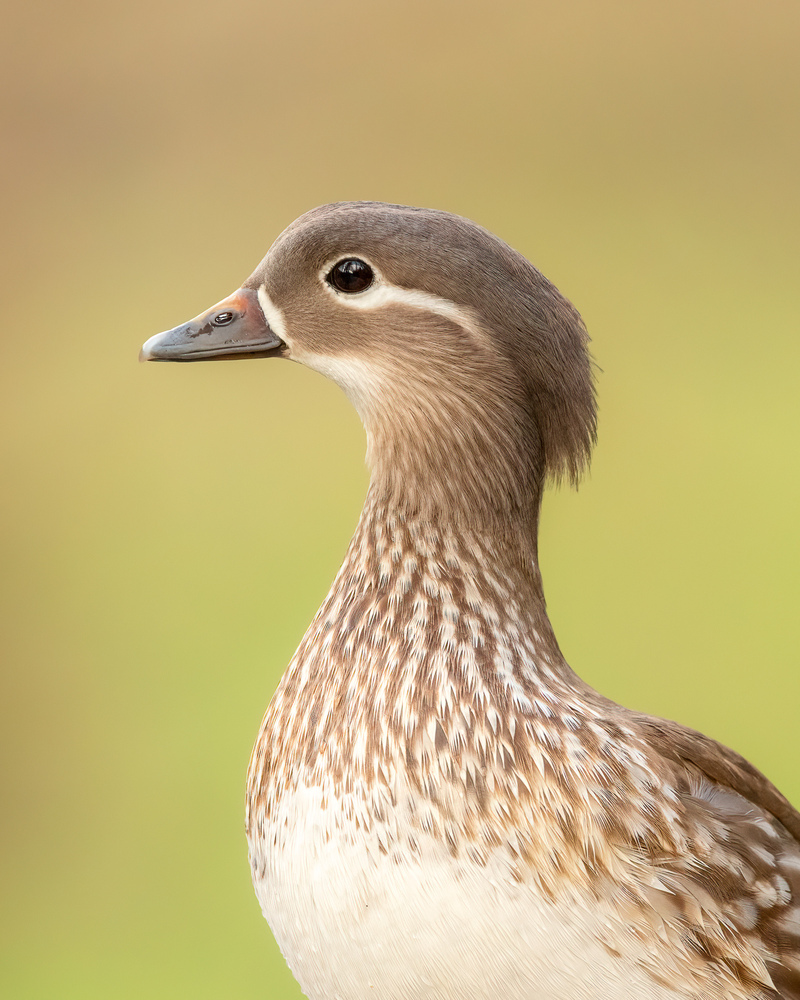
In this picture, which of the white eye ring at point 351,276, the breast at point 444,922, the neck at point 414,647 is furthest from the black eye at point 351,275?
the breast at point 444,922

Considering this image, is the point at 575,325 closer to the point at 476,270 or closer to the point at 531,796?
the point at 476,270

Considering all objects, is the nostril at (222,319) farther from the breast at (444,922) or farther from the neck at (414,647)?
the breast at (444,922)

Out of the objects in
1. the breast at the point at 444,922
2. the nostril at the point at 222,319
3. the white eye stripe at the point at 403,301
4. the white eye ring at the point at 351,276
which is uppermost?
the white eye ring at the point at 351,276

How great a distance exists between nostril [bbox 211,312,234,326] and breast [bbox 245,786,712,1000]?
0.32 m

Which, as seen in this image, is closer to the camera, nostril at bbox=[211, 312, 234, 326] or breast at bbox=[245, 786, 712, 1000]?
breast at bbox=[245, 786, 712, 1000]

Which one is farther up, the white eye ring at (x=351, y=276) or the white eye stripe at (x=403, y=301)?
the white eye ring at (x=351, y=276)

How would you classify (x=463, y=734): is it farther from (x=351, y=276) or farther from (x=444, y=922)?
(x=351, y=276)

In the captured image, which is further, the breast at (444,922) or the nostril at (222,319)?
the nostril at (222,319)

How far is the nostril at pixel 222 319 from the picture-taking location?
0.76 meters

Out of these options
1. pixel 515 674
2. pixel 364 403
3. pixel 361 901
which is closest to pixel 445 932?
pixel 361 901

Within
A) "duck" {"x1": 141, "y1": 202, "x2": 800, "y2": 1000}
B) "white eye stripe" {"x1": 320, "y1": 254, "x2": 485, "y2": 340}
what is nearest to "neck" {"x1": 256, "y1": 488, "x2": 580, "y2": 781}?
"duck" {"x1": 141, "y1": 202, "x2": 800, "y2": 1000}

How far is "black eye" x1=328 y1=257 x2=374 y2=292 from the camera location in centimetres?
73

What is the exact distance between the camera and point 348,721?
698mm

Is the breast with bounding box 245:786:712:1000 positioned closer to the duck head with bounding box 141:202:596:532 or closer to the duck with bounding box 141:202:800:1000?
the duck with bounding box 141:202:800:1000
